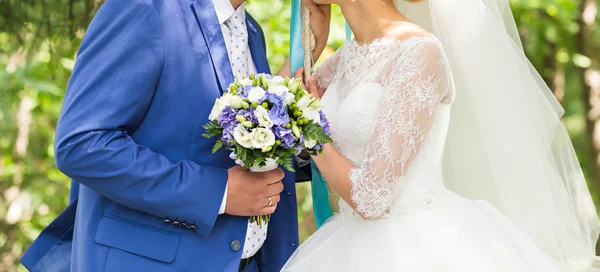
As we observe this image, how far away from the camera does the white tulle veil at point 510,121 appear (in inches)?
110

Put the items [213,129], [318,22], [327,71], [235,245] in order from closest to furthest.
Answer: [213,129], [235,245], [318,22], [327,71]

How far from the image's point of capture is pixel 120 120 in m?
2.34

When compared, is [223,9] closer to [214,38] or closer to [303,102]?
[214,38]

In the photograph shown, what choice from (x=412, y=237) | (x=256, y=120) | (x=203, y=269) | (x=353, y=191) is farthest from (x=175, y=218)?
(x=412, y=237)

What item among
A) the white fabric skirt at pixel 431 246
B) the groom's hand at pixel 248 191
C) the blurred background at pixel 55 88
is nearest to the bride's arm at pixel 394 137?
the white fabric skirt at pixel 431 246

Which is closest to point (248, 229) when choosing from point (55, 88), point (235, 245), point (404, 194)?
point (235, 245)

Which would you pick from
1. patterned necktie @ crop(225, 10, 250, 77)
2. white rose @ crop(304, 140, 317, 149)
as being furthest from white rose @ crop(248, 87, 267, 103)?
patterned necktie @ crop(225, 10, 250, 77)

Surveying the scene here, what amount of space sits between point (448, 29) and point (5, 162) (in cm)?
549

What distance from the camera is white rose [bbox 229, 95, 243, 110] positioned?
223cm

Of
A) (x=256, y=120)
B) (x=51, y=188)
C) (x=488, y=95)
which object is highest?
(x=256, y=120)

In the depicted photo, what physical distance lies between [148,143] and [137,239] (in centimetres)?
35

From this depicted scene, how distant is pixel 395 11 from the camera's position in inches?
114

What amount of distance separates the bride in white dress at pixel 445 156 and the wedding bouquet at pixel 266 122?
14.7 inches

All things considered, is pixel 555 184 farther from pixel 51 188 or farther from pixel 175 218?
pixel 51 188
